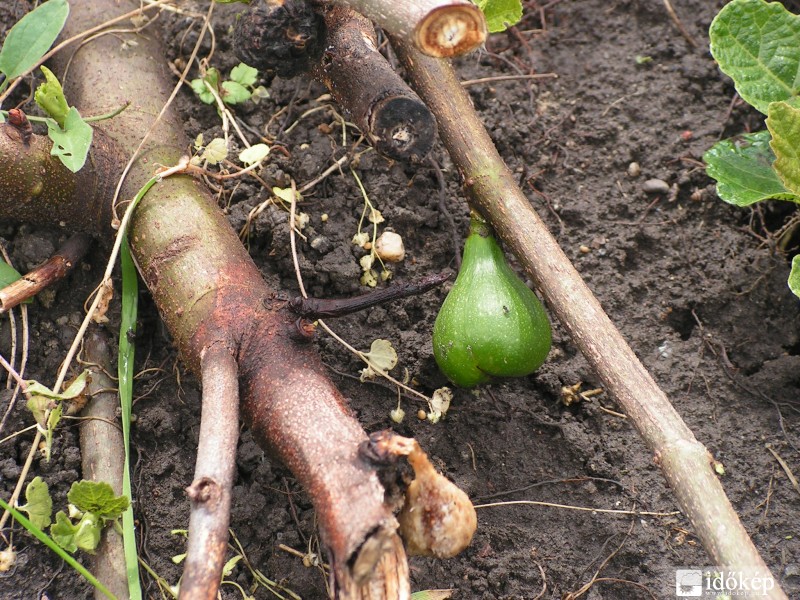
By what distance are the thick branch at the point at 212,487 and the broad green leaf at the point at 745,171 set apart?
1.70 m

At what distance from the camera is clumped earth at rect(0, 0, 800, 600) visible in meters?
2.07

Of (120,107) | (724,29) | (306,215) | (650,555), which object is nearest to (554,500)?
Result: (650,555)

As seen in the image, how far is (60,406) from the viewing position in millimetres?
2008

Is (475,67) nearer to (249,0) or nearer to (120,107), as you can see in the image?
(249,0)

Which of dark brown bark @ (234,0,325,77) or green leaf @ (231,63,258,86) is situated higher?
dark brown bark @ (234,0,325,77)

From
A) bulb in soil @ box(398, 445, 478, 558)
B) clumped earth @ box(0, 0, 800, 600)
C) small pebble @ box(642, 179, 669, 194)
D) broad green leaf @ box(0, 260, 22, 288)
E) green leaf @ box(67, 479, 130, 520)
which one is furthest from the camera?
small pebble @ box(642, 179, 669, 194)

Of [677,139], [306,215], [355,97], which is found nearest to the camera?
[355,97]

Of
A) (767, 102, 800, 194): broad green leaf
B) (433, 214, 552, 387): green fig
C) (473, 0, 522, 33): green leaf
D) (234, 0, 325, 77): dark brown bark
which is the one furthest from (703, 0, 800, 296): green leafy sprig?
(234, 0, 325, 77): dark brown bark

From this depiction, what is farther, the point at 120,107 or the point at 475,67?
the point at 475,67

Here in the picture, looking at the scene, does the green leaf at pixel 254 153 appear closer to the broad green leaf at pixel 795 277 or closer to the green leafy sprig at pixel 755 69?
the green leafy sprig at pixel 755 69

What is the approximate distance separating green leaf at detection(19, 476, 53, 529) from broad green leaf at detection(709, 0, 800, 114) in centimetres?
245

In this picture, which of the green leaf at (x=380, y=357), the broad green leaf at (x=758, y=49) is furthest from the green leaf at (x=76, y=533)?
the broad green leaf at (x=758, y=49)

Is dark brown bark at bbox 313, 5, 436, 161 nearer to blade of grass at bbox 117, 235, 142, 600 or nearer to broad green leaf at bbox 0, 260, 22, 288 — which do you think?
blade of grass at bbox 117, 235, 142, 600

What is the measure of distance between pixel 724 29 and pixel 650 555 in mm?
1721
